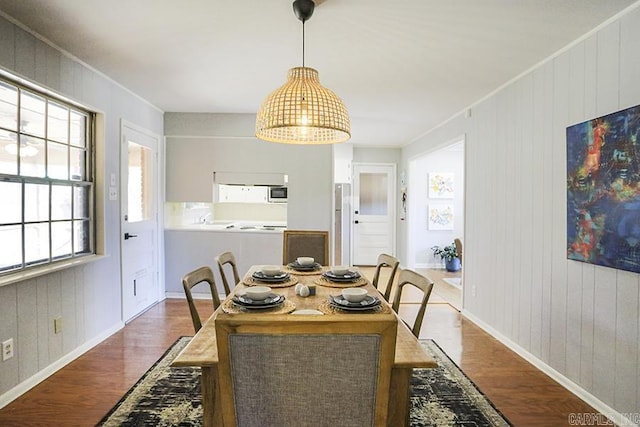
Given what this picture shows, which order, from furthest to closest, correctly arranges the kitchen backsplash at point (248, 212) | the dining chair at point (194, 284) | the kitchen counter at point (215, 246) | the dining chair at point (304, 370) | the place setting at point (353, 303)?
the kitchen backsplash at point (248, 212) → the kitchen counter at point (215, 246) → the dining chair at point (194, 284) → the place setting at point (353, 303) → the dining chair at point (304, 370)

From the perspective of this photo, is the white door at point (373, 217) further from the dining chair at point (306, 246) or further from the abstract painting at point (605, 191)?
the abstract painting at point (605, 191)

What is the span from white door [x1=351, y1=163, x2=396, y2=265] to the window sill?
16.1 feet

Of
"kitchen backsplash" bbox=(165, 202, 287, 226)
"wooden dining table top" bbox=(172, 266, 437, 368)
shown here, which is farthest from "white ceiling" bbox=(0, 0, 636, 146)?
"kitchen backsplash" bbox=(165, 202, 287, 226)

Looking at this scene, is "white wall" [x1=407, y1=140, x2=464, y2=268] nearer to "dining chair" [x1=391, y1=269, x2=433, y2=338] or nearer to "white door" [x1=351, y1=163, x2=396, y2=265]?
"white door" [x1=351, y1=163, x2=396, y2=265]

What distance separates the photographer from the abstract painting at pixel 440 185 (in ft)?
23.1

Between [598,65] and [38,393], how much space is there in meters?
4.06

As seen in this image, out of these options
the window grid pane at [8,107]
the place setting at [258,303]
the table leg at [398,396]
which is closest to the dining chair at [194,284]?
the place setting at [258,303]

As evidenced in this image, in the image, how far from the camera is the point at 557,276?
8.73ft

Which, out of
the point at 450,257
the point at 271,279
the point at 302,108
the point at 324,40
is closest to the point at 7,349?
the point at 271,279

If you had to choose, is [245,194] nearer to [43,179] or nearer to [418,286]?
[43,179]

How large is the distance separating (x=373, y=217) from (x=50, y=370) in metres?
5.61

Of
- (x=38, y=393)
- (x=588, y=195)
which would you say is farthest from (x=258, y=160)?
(x=588, y=195)

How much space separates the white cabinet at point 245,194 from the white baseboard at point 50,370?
2140 millimetres

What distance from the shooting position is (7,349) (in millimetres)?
2273
